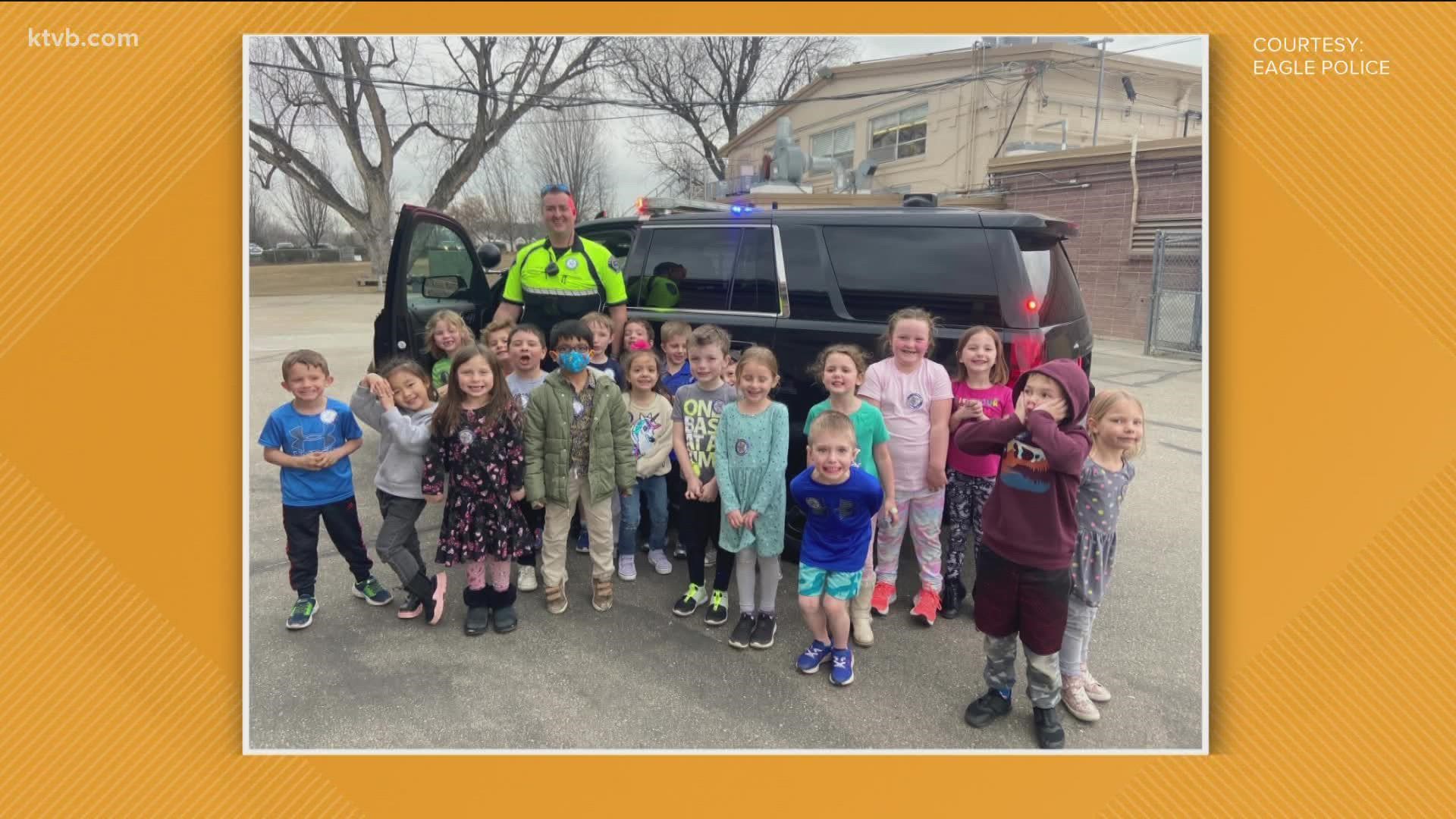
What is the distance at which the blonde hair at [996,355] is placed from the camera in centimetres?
299

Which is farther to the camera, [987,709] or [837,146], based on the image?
[837,146]

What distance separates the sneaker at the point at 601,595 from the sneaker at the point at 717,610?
0.48 metres

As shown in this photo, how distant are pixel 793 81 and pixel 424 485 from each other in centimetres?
431

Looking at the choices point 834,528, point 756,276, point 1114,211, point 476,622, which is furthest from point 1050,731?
point 1114,211

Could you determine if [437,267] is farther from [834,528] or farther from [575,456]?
[834,528]

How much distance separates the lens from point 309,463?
9.55 ft

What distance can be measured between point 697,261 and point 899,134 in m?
13.0

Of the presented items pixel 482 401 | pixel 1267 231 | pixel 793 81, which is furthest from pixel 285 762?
pixel 793 81

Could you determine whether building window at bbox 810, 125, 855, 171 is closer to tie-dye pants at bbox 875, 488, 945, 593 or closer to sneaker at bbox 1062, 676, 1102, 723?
tie-dye pants at bbox 875, 488, 945, 593

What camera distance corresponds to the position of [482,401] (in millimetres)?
3004

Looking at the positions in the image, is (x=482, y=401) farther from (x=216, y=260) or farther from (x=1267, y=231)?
(x=1267, y=231)

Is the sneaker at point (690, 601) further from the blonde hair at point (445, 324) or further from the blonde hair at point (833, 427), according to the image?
the blonde hair at point (445, 324)

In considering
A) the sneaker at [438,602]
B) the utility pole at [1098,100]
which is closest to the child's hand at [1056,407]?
the sneaker at [438,602]

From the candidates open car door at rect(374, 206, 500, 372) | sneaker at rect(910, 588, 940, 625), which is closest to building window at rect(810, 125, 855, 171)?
open car door at rect(374, 206, 500, 372)
